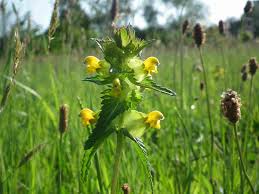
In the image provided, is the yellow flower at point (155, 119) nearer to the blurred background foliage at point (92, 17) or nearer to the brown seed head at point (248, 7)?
the blurred background foliage at point (92, 17)

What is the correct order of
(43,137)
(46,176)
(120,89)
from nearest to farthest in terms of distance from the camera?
(120,89) < (46,176) < (43,137)

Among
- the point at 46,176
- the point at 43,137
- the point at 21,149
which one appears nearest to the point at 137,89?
the point at 46,176

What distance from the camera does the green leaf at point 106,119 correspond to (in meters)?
0.66

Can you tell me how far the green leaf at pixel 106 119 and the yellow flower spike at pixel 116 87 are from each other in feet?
0.07

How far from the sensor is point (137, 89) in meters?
0.74

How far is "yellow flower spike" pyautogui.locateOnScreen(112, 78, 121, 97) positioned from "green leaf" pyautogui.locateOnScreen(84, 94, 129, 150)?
0.8 inches

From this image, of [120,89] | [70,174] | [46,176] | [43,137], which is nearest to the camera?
[120,89]

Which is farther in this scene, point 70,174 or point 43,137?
point 43,137

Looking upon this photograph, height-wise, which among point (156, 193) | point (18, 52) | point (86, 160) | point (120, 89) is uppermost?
point (18, 52)

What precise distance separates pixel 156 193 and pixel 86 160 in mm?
562

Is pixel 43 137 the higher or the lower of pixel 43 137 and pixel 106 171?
the higher

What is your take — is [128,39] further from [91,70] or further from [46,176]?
[46,176]

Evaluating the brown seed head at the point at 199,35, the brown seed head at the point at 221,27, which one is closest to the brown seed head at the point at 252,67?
the brown seed head at the point at 199,35

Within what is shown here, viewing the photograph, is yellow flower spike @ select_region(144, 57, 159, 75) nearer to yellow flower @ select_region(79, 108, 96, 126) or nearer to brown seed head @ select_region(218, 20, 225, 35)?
yellow flower @ select_region(79, 108, 96, 126)
